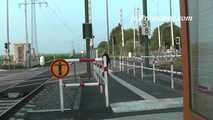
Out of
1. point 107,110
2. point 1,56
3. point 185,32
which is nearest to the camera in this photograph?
point 185,32

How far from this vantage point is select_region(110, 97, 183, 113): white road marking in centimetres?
1616

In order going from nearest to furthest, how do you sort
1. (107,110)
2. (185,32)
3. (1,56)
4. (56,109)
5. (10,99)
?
(185,32)
(107,110)
(56,109)
(10,99)
(1,56)

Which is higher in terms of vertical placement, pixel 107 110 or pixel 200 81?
pixel 200 81

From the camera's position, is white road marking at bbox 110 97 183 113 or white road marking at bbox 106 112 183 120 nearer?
white road marking at bbox 106 112 183 120

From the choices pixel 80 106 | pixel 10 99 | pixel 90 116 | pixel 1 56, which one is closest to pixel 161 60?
pixel 10 99

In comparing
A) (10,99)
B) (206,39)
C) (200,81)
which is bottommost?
(10,99)

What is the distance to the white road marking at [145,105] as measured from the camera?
53.0ft

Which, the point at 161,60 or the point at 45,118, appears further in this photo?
the point at 161,60

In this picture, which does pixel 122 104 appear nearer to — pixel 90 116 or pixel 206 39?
pixel 90 116

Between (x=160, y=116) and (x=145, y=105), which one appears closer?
(x=160, y=116)

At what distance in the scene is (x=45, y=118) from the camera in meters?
15.8

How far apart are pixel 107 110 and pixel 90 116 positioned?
3.75 feet

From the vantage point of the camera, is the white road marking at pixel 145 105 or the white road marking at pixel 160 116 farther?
the white road marking at pixel 145 105

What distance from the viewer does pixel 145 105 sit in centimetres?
1698
